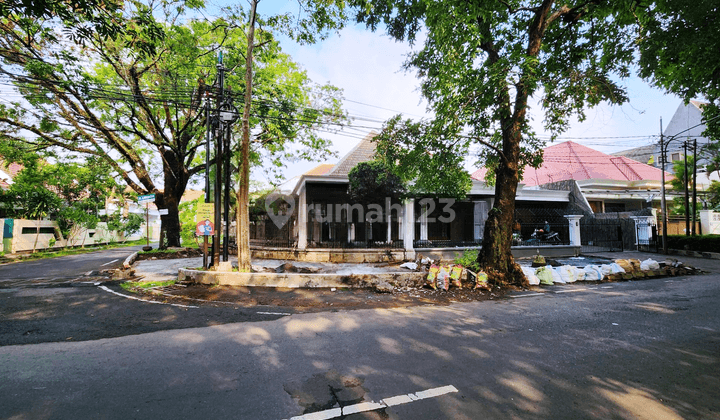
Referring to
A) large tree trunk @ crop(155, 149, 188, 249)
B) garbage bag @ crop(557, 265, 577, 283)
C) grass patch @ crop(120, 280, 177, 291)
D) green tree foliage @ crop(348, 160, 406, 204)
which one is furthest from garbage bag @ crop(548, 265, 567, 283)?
large tree trunk @ crop(155, 149, 188, 249)

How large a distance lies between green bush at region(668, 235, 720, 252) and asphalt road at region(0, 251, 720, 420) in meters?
13.7

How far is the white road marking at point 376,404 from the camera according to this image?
95.3 inches

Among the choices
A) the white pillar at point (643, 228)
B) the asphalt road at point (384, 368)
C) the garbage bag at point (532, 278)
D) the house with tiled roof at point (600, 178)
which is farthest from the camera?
the house with tiled roof at point (600, 178)

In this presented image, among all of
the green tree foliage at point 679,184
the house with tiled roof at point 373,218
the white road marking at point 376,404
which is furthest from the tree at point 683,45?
the green tree foliage at point 679,184

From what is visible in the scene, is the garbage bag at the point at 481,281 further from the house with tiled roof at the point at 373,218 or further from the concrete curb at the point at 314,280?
the house with tiled roof at the point at 373,218

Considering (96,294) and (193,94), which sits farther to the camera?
(193,94)

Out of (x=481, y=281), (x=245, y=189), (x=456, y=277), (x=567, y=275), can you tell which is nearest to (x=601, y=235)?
(x=567, y=275)

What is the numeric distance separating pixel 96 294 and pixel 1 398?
5.53m

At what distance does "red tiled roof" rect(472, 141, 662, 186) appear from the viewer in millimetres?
23184

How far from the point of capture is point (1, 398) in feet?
8.75

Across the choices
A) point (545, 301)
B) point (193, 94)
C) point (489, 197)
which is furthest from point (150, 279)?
point (489, 197)

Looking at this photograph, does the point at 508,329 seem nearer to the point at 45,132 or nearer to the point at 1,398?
the point at 1,398

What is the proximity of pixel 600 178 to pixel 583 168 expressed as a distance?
2150mm

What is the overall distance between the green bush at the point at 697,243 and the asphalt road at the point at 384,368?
44.8ft
